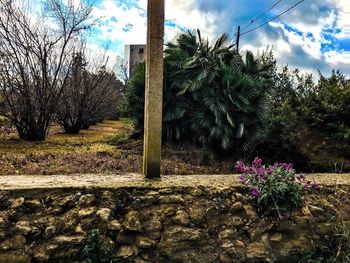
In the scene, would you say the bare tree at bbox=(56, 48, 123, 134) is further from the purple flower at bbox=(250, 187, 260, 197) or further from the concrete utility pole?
the purple flower at bbox=(250, 187, 260, 197)

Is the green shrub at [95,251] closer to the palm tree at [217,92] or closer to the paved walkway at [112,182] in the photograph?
the paved walkway at [112,182]

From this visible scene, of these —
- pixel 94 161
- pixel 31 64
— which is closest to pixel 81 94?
pixel 31 64

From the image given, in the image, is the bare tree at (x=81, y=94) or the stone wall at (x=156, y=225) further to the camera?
the bare tree at (x=81, y=94)

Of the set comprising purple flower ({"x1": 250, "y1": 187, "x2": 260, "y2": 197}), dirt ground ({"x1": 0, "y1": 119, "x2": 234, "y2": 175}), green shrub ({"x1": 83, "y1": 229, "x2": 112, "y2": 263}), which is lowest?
green shrub ({"x1": 83, "y1": 229, "x2": 112, "y2": 263})

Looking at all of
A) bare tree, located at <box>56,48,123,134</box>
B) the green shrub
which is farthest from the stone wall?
bare tree, located at <box>56,48,123,134</box>

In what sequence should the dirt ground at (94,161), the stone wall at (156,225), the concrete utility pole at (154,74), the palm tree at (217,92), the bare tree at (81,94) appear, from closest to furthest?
the stone wall at (156,225), the concrete utility pole at (154,74), the dirt ground at (94,161), the palm tree at (217,92), the bare tree at (81,94)

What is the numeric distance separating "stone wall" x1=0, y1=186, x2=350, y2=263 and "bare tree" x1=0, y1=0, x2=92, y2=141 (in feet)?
17.3

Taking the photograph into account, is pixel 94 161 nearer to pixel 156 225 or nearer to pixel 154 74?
pixel 154 74

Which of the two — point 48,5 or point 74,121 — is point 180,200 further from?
point 74,121

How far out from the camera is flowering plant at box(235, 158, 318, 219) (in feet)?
8.71

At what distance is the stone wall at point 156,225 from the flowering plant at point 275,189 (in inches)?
3.5

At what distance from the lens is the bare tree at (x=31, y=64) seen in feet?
22.6

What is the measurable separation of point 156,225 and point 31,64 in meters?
5.95

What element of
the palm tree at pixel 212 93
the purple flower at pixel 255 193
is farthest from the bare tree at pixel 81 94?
the purple flower at pixel 255 193
